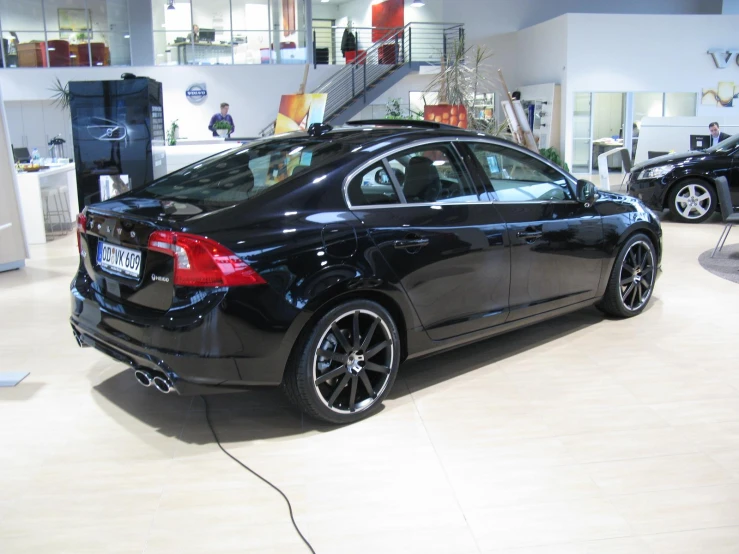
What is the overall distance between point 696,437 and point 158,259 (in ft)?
8.53

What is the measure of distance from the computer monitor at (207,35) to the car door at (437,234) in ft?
64.9

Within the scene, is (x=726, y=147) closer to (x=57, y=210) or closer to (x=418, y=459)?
(x=418, y=459)

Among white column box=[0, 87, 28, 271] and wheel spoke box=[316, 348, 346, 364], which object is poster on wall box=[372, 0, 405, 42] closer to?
white column box=[0, 87, 28, 271]

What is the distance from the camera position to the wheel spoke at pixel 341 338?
11.7ft

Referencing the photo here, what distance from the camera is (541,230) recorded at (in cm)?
452

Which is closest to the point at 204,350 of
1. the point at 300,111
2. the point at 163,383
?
the point at 163,383

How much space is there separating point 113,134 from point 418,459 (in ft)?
20.3

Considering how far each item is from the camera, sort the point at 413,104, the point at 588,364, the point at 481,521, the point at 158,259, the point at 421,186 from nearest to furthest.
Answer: the point at 481,521 → the point at 158,259 → the point at 421,186 → the point at 588,364 → the point at 413,104

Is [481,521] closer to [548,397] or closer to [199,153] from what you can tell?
[548,397]

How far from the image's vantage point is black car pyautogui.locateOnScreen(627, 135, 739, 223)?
10445 millimetres

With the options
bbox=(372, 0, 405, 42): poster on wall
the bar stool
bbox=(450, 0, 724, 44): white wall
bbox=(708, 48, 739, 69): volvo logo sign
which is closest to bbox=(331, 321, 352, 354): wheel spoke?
the bar stool

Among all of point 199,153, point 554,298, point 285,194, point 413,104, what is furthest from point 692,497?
point 413,104

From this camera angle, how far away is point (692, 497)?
303 cm

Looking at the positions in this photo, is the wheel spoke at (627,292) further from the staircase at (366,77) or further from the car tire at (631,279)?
the staircase at (366,77)
